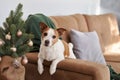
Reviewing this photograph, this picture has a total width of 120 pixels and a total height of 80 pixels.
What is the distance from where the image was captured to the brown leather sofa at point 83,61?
187 centimetres

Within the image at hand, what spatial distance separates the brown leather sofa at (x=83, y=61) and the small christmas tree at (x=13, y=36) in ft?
1.48

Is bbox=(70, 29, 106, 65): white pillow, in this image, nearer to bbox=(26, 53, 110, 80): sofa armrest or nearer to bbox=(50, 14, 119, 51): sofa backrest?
bbox=(50, 14, 119, 51): sofa backrest

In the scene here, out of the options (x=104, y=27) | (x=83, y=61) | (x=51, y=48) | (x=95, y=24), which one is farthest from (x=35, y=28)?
(x=104, y=27)

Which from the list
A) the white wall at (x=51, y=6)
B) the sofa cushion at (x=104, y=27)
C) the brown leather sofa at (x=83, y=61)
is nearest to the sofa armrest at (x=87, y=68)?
the brown leather sofa at (x=83, y=61)

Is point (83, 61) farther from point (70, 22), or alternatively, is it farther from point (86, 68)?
point (70, 22)

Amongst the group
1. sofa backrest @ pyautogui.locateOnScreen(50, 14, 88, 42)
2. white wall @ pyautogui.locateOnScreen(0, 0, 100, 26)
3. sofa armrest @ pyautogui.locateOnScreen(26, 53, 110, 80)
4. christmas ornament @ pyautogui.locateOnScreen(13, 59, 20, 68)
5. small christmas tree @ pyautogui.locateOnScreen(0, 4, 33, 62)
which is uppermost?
white wall @ pyautogui.locateOnScreen(0, 0, 100, 26)

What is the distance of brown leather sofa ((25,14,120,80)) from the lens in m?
1.87

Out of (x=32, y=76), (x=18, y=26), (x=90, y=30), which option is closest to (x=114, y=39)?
(x=90, y=30)

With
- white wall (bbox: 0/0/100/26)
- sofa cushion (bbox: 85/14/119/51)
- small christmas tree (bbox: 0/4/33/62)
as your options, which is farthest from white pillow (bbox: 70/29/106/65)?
small christmas tree (bbox: 0/4/33/62)

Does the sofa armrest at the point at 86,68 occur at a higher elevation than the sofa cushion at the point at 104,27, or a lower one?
lower

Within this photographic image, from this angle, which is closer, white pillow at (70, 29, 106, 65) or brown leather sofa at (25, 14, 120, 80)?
brown leather sofa at (25, 14, 120, 80)

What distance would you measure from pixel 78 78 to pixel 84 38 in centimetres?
95

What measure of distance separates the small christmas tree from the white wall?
0.85m

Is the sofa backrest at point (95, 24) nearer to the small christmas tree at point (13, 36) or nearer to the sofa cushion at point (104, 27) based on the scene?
the sofa cushion at point (104, 27)
